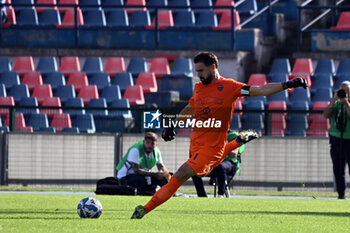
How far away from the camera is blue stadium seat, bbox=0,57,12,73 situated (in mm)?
23250

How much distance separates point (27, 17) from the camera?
25.2 metres

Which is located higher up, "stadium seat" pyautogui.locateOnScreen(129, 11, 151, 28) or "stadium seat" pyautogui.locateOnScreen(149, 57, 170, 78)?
"stadium seat" pyautogui.locateOnScreen(129, 11, 151, 28)

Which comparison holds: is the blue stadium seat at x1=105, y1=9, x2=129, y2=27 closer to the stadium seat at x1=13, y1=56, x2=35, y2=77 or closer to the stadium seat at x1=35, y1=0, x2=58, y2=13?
the stadium seat at x1=35, y1=0, x2=58, y2=13

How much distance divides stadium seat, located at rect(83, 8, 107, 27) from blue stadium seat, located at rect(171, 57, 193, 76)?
3123 millimetres

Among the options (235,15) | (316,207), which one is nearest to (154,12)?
(235,15)

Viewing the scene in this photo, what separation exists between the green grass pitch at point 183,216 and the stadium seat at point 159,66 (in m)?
9.18

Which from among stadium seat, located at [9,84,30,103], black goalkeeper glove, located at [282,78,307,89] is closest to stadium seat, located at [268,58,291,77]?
stadium seat, located at [9,84,30,103]

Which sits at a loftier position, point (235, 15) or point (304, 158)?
point (235, 15)

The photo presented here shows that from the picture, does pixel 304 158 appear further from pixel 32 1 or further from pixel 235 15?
pixel 32 1

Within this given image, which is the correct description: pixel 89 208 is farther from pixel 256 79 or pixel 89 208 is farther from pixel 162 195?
pixel 256 79

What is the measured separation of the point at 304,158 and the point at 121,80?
246 inches

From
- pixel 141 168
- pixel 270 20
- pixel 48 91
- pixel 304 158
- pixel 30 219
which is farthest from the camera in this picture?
pixel 270 20

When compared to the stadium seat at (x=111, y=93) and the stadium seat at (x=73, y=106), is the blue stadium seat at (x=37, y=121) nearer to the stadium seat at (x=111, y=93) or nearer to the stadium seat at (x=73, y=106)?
the stadium seat at (x=73, y=106)

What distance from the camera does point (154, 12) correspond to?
2536 cm
